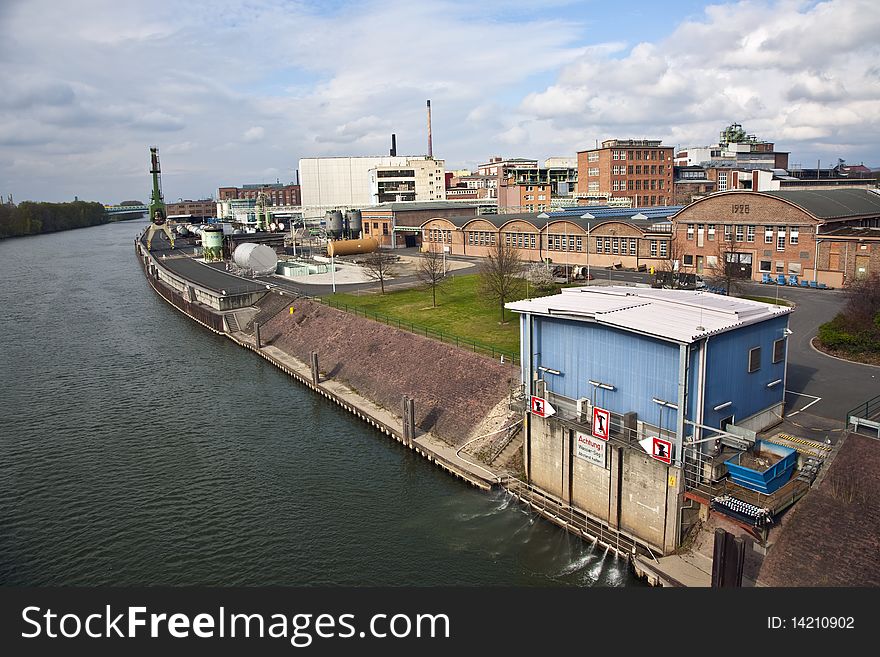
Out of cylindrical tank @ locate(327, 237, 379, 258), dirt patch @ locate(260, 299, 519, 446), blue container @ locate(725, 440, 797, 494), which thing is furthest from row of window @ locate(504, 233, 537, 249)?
blue container @ locate(725, 440, 797, 494)

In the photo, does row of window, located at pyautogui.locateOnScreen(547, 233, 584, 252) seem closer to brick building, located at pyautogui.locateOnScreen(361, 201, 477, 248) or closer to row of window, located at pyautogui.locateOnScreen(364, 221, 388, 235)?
brick building, located at pyautogui.locateOnScreen(361, 201, 477, 248)

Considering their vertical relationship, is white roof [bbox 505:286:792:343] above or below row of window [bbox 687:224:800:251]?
below

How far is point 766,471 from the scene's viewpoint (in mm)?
18078

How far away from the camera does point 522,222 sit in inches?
2918

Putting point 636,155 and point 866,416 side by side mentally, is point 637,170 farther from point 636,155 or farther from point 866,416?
point 866,416

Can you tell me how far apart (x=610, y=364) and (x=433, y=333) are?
18436mm

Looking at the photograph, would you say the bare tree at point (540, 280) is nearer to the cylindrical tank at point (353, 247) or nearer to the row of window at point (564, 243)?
the row of window at point (564, 243)

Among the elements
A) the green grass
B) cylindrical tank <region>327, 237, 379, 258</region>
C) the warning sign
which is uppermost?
cylindrical tank <region>327, 237, 379, 258</region>

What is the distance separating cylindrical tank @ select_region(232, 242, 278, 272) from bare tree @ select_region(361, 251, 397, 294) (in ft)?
34.8

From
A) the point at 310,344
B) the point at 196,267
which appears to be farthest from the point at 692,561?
the point at 196,267

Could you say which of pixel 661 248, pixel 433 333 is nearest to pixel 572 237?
pixel 661 248

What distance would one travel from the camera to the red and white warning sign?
65.7 ft

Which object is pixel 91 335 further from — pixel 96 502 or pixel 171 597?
pixel 171 597

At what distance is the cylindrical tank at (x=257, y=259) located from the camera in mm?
72938
